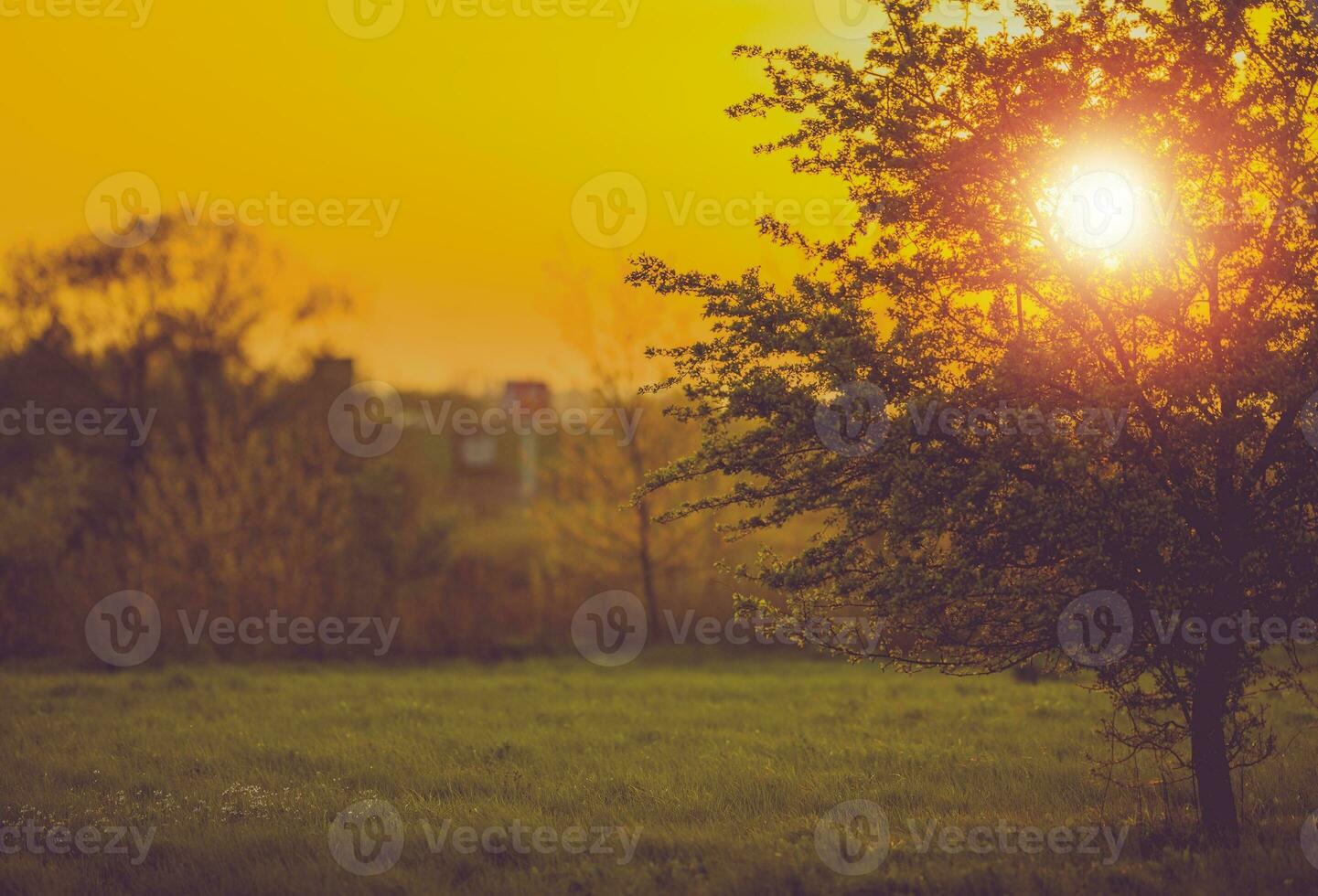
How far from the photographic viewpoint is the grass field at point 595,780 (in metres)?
8.82

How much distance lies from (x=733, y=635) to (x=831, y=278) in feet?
55.0

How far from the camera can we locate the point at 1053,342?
9156 millimetres

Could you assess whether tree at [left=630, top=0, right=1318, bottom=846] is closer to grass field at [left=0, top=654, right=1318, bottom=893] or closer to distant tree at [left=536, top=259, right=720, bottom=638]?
grass field at [left=0, top=654, right=1318, bottom=893]

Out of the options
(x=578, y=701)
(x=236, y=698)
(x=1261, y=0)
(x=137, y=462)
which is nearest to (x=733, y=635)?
(x=578, y=701)

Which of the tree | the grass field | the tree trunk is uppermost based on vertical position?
the tree

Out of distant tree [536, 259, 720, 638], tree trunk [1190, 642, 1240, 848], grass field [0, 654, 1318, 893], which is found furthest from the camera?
distant tree [536, 259, 720, 638]

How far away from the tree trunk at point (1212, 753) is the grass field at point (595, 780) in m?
0.36

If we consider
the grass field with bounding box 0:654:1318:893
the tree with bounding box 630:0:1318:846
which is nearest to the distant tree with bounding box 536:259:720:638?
the grass field with bounding box 0:654:1318:893

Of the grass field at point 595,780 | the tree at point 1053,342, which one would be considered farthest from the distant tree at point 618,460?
the tree at point 1053,342

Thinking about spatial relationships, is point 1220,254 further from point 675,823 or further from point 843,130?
point 675,823

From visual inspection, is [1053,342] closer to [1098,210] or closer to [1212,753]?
[1098,210]

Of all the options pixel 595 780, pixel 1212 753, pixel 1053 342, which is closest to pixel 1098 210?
pixel 1053 342

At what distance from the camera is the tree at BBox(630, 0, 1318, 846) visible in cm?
890

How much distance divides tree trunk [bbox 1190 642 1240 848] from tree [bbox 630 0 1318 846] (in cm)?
3
